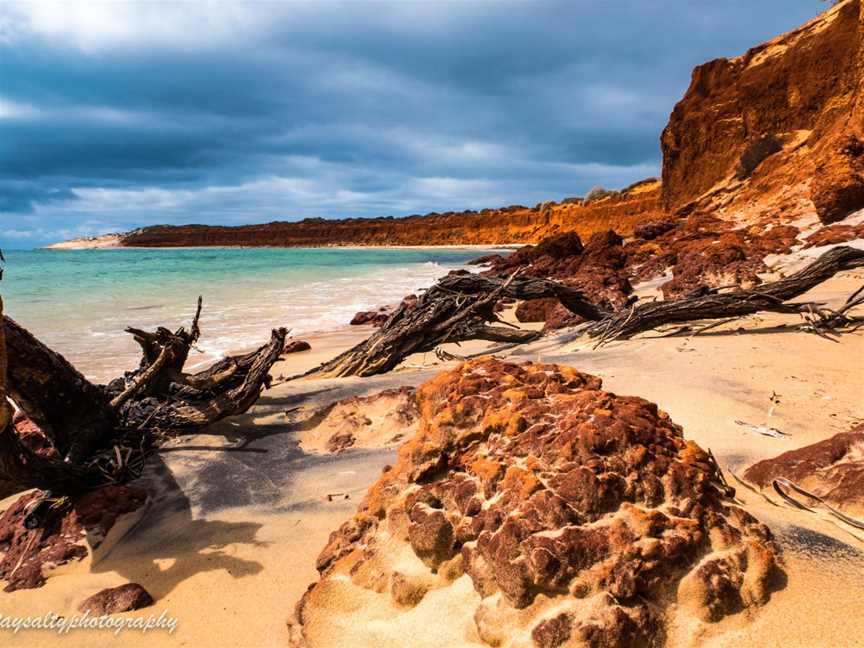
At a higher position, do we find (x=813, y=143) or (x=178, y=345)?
(x=813, y=143)

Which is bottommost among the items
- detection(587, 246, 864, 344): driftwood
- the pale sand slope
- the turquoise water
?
the turquoise water

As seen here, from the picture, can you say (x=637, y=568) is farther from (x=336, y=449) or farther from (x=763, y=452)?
(x=336, y=449)

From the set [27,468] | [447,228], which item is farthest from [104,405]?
[447,228]

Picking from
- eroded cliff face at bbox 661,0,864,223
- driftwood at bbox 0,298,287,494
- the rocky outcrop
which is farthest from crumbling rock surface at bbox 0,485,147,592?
eroded cliff face at bbox 661,0,864,223

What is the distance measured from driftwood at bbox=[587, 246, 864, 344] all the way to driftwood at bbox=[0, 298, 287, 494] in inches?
128

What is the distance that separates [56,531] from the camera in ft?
7.68

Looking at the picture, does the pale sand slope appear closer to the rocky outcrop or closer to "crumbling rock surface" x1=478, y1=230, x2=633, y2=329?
the rocky outcrop

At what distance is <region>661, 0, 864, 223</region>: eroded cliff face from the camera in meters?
10.8

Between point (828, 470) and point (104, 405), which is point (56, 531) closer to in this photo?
point (104, 405)

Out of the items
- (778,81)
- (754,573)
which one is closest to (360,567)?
(754,573)

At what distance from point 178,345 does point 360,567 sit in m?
2.26

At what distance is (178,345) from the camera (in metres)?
3.33

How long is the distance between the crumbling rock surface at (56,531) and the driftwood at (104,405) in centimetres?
10

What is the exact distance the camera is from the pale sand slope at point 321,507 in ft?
4.57
